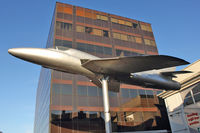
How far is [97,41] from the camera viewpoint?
3503 cm

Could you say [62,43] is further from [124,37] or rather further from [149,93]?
[149,93]

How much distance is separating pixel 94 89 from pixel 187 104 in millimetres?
14873

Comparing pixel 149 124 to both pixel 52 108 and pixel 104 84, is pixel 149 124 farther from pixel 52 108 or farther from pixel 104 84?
pixel 104 84

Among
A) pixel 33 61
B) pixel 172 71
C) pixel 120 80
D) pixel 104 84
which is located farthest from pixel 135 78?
pixel 33 61

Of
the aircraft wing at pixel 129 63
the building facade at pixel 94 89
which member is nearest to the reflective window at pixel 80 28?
the building facade at pixel 94 89

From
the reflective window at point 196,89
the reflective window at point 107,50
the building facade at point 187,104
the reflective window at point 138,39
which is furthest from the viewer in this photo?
the reflective window at point 138,39

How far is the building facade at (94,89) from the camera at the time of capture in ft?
84.5

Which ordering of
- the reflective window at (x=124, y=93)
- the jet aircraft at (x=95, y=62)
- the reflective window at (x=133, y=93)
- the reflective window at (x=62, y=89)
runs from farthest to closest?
the reflective window at (x=133, y=93)
the reflective window at (x=124, y=93)
the reflective window at (x=62, y=89)
the jet aircraft at (x=95, y=62)

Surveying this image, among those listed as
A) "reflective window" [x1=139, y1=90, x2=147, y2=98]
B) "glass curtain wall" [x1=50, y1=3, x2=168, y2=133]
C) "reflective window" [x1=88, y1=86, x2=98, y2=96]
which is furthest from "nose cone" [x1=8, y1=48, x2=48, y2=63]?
"reflective window" [x1=139, y1=90, x2=147, y2=98]

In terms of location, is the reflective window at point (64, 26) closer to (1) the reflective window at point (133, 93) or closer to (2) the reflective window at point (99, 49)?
(2) the reflective window at point (99, 49)

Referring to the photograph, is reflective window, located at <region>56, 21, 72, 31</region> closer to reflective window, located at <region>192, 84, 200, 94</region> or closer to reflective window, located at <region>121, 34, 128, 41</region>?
reflective window, located at <region>121, 34, 128, 41</region>

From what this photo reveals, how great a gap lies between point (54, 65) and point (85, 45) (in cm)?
2196

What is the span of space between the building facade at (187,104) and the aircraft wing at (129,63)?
12.3 metres

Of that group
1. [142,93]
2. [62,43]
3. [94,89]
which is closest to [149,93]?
[142,93]
